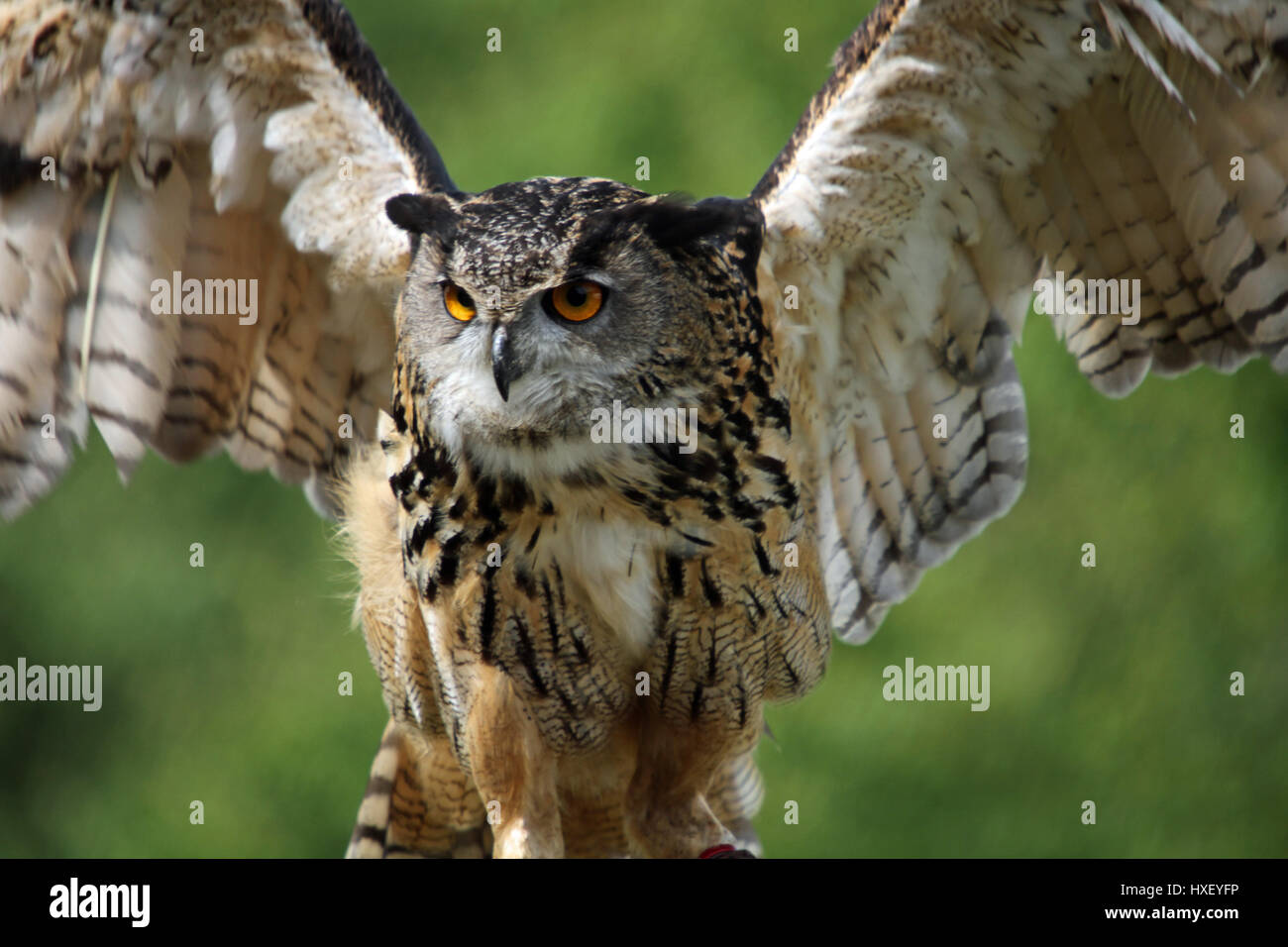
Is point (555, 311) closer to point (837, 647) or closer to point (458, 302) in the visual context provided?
point (458, 302)

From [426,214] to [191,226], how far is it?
0.83m

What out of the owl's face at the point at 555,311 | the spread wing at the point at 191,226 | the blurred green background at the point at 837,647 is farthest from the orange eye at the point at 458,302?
the blurred green background at the point at 837,647

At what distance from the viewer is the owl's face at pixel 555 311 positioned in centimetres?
225

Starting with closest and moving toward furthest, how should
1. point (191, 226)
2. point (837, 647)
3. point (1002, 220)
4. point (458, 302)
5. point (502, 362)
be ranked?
point (502, 362)
point (458, 302)
point (1002, 220)
point (191, 226)
point (837, 647)

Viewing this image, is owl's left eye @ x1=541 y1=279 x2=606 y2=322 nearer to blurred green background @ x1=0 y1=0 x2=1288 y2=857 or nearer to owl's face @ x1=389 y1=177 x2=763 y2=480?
owl's face @ x1=389 y1=177 x2=763 y2=480

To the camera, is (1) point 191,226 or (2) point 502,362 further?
(1) point 191,226

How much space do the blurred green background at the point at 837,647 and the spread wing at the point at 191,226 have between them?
8.88ft

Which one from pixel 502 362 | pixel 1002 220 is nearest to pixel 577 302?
pixel 502 362

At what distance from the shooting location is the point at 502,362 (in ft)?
7.33

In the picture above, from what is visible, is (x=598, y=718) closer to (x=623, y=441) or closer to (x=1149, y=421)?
(x=623, y=441)

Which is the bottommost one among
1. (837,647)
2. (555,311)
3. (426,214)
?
(837,647)

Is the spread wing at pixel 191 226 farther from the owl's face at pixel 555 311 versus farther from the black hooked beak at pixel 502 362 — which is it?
the black hooked beak at pixel 502 362

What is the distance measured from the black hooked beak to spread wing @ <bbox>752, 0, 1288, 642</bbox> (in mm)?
576

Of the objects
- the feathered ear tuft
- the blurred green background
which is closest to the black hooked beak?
the feathered ear tuft
